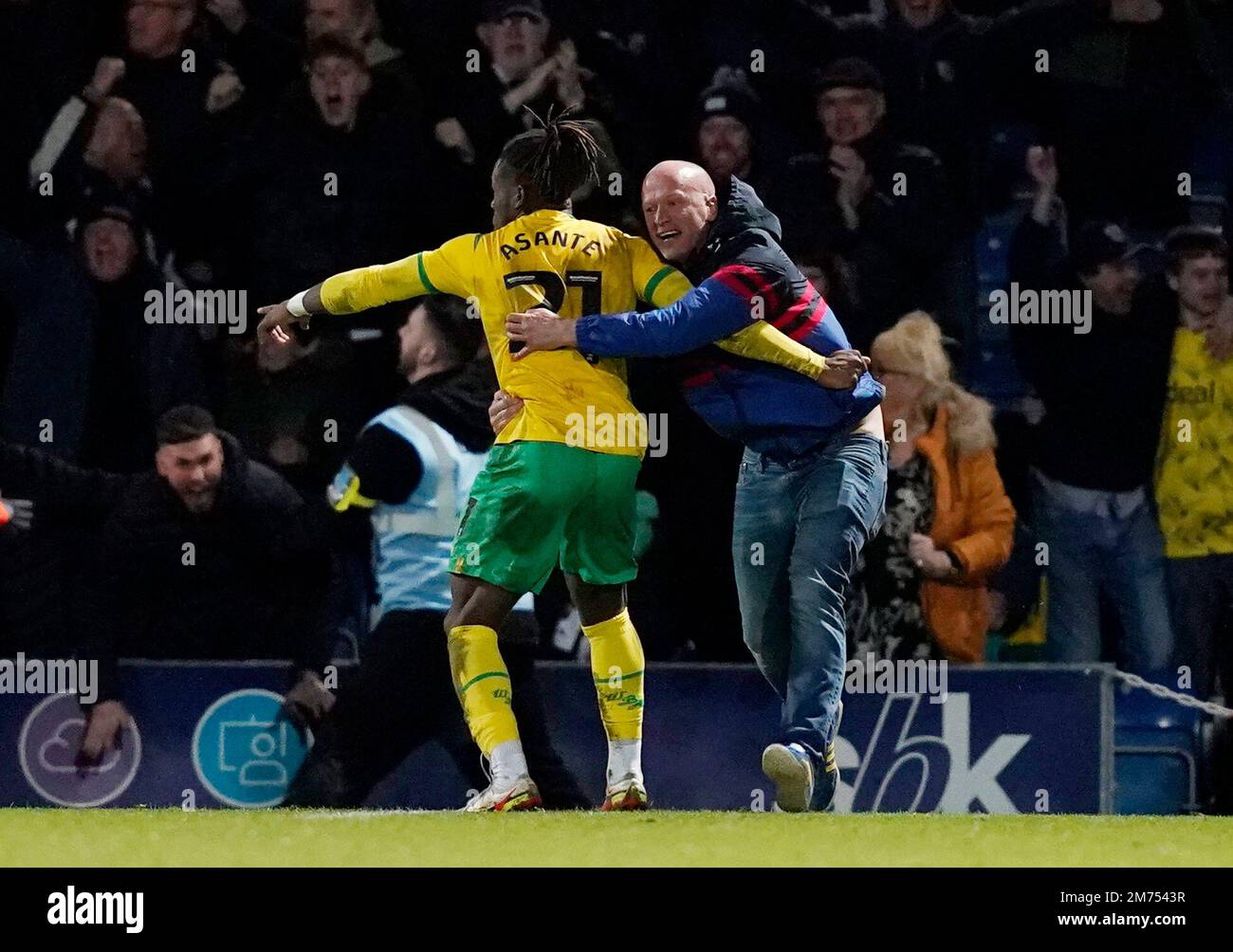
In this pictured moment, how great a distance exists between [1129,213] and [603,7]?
209 centimetres

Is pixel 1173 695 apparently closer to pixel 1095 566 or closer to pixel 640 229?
pixel 1095 566

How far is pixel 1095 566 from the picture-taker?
8.15m

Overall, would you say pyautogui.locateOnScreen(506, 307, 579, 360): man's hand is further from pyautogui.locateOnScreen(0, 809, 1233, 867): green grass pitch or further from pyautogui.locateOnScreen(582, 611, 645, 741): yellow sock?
pyautogui.locateOnScreen(0, 809, 1233, 867): green grass pitch

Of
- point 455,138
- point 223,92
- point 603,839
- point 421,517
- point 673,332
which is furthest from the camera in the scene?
point 223,92

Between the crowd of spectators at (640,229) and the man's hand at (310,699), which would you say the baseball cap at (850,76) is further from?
the man's hand at (310,699)

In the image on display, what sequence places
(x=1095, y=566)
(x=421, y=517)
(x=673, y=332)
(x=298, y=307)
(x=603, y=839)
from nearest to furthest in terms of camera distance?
(x=603, y=839) → (x=673, y=332) → (x=298, y=307) → (x=421, y=517) → (x=1095, y=566)

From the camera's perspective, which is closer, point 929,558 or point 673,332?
point 673,332

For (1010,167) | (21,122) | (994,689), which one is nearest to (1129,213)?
(1010,167)

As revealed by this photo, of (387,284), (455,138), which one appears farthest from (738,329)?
(455,138)

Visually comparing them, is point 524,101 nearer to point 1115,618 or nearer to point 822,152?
point 822,152

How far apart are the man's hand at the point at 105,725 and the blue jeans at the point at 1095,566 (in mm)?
3340

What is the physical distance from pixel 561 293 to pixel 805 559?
3.32 ft

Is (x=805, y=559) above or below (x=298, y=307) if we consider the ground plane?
below

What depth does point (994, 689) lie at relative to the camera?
7.95 meters
